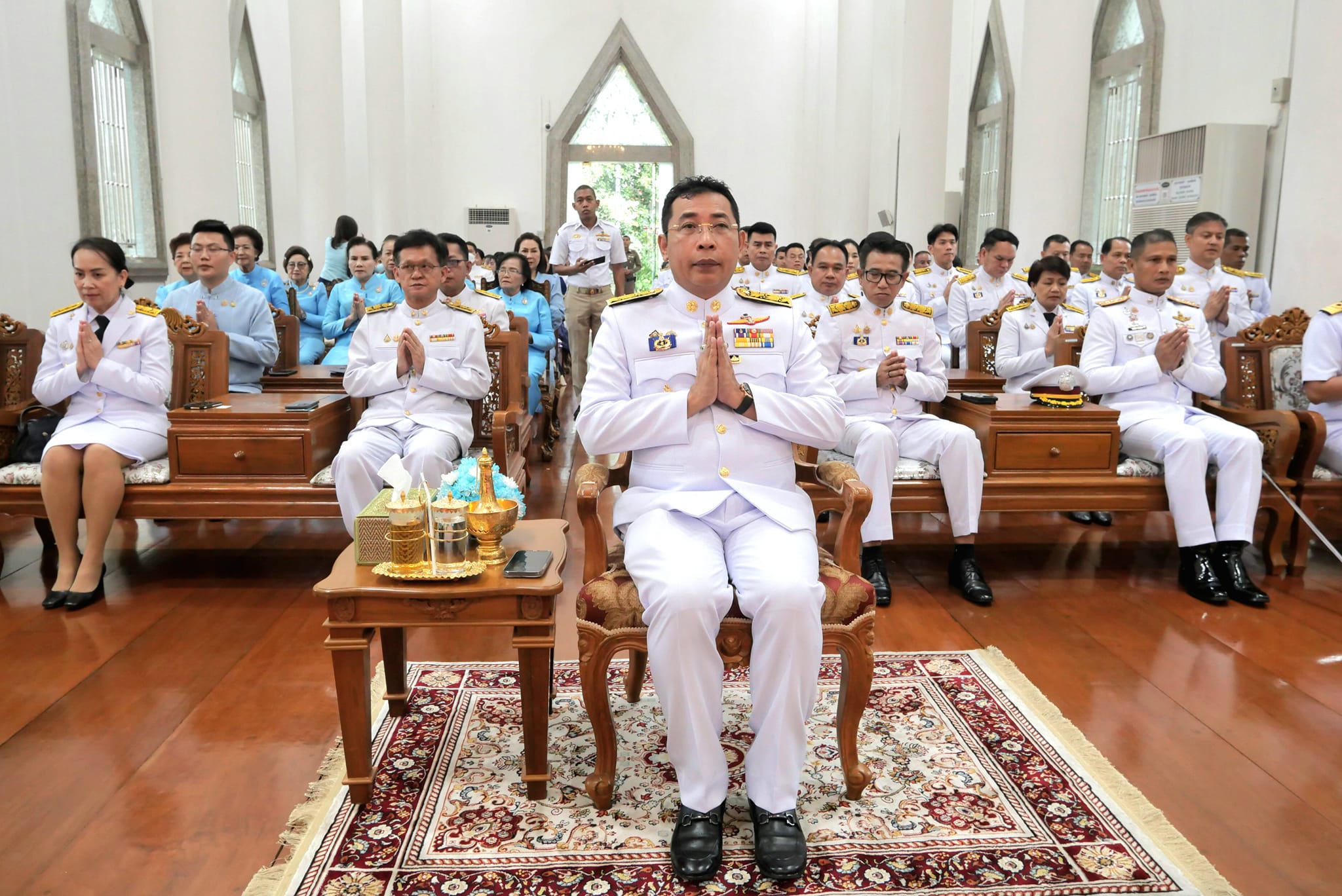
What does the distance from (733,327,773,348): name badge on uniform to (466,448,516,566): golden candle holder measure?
76 cm

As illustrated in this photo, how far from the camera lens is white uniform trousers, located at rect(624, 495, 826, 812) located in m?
2.19

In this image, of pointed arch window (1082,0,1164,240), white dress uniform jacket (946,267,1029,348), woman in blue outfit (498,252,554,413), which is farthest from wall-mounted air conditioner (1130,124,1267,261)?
woman in blue outfit (498,252,554,413)

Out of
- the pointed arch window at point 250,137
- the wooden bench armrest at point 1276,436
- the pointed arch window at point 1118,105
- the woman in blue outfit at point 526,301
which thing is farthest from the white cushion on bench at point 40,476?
the pointed arch window at point 250,137

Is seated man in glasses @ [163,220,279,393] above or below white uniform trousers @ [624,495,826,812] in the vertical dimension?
above

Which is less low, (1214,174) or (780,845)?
(1214,174)

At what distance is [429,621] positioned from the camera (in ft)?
7.68

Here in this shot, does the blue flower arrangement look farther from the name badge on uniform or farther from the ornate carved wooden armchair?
the name badge on uniform

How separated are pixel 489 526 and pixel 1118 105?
10702mm

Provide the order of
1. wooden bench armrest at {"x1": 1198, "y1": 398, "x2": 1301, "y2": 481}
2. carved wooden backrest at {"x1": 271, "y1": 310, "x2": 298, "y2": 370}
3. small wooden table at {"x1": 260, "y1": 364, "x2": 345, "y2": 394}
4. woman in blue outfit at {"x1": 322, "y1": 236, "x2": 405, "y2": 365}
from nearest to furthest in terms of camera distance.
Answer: wooden bench armrest at {"x1": 1198, "y1": 398, "x2": 1301, "y2": 481} → small wooden table at {"x1": 260, "y1": 364, "x2": 345, "y2": 394} → carved wooden backrest at {"x1": 271, "y1": 310, "x2": 298, "y2": 370} → woman in blue outfit at {"x1": 322, "y1": 236, "x2": 405, "y2": 365}

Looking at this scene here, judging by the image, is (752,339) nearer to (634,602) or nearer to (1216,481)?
(634,602)

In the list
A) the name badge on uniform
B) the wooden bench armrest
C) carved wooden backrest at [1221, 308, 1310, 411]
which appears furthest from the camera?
carved wooden backrest at [1221, 308, 1310, 411]

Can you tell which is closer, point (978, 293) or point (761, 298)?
point (761, 298)

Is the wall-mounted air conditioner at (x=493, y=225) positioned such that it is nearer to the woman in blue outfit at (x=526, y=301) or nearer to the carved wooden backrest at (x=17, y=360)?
the woman in blue outfit at (x=526, y=301)

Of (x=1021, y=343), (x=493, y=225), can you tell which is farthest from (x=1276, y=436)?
(x=493, y=225)
